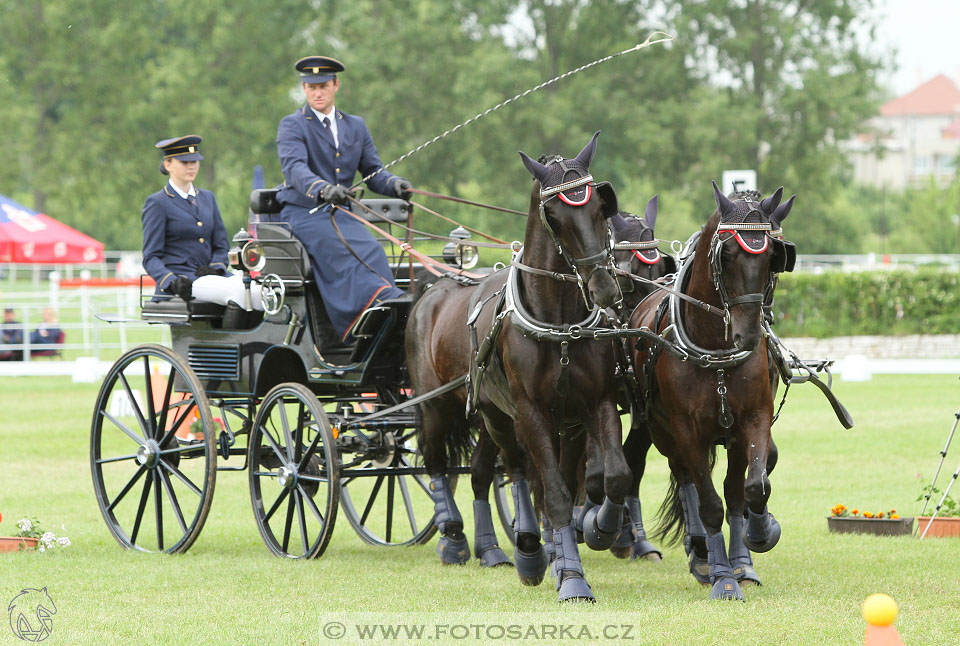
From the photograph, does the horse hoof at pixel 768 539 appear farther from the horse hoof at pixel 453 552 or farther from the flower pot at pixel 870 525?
the flower pot at pixel 870 525

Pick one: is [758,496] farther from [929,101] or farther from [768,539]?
[929,101]

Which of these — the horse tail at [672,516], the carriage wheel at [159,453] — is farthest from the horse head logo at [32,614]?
the horse tail at [672,516]

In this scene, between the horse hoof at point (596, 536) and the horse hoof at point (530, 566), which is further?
the horse hoof at point (530, 566)

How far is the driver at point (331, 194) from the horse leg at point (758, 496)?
2.76 metres

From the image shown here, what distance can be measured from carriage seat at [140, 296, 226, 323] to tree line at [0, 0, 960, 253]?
85.6 feet

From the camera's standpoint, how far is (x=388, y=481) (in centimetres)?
911

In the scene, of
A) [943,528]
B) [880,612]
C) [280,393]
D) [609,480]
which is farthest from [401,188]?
[880,612]

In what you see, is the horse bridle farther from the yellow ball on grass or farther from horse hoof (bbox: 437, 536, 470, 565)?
the yellow ball on grass

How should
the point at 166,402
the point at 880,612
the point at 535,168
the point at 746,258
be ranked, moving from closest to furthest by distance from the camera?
the point at 880,612 → the point at 746,258 → the point at 535,168 → the point at 166,402

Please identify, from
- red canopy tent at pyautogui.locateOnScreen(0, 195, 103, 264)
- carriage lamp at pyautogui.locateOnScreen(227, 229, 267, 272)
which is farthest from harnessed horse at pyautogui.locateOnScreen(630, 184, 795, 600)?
red canopy tent at pyautogui.locateOnScreen(0, 195, 103, 264)

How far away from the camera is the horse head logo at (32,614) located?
579cm

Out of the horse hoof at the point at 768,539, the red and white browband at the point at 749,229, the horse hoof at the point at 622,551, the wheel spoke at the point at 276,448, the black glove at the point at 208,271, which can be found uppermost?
the red and white browband at the point at 749,229

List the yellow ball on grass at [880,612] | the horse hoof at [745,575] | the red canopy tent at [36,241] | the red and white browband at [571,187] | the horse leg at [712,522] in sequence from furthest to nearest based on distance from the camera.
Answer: the red canopy tent at [36,241] < the horse hoof at [745,575] < the horse leg at [712,522] < the red and white browband at [571,187] < the yellow ball on grass at [880,612]

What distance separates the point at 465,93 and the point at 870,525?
28682 millimetres
